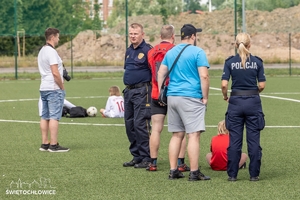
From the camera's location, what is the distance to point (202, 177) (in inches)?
397

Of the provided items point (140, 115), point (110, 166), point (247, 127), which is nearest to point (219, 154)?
point (247, 127)

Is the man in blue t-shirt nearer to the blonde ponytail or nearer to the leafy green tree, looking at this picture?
the blonde ponytail

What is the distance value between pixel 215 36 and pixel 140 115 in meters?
42.6

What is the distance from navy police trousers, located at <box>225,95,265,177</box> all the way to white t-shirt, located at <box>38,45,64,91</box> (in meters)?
3.65

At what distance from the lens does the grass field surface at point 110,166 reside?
9.30 m

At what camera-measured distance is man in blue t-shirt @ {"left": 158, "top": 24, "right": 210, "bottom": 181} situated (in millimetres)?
9844

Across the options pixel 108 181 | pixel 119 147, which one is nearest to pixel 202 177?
pixel 108 181

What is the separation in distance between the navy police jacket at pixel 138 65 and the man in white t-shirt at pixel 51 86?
1592mm

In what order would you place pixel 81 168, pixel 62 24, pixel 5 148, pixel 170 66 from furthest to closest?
pixel 62 24 < pixel 5 148 < pixel 81 168 < pixel 170 66

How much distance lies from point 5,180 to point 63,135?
5.16 m

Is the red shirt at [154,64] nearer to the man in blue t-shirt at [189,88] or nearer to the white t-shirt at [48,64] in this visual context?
the man in blue t-shirt at [189,88]

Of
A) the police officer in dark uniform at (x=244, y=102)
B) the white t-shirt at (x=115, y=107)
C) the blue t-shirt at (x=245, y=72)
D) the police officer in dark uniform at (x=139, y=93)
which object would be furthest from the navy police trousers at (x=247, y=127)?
the white t-shirt at (x=115, y=107)

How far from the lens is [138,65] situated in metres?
11.5

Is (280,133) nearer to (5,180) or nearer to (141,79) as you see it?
(141,79)
